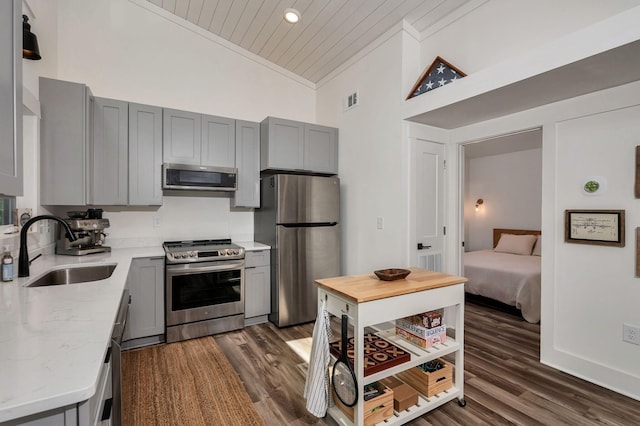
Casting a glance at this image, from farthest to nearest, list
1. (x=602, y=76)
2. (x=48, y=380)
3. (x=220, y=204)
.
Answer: (x=220, y=204) < (x=602, y=76) < (x=48, y=380)

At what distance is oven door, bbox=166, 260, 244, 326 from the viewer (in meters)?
3.01

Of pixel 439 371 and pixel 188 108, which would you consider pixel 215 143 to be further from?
pixel 439 371

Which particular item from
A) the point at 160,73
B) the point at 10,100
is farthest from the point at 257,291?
the point at 10,100

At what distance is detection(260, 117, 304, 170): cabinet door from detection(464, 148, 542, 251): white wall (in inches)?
179

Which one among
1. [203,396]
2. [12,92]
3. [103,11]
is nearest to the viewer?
[12,92]

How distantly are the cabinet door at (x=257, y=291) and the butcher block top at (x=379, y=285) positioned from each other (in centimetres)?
164

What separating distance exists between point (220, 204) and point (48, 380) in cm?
320

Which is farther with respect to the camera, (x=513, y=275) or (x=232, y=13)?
(x=513, y=275)

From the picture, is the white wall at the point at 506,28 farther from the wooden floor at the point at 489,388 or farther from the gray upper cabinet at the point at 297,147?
the wooden floor at the point at 489,388

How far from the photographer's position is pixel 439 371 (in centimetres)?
207

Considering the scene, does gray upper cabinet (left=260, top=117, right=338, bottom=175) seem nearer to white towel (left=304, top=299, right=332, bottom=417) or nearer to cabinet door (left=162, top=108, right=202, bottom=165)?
cabinet door (left=162, top=108, right=202, bottom=165)

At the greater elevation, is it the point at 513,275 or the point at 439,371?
the point at 513,275

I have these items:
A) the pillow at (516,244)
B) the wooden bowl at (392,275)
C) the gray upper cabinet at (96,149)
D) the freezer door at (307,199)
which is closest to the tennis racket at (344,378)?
the wooden bowl at (392,275)

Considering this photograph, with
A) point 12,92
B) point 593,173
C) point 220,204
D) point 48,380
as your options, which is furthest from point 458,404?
point 220,204
